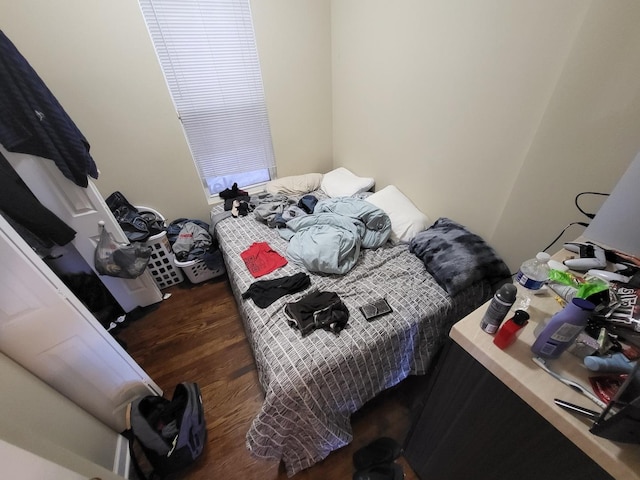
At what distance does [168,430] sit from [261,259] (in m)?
0.91

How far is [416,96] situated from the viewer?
1520mm

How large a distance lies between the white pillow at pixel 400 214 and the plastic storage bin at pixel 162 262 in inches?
62.7

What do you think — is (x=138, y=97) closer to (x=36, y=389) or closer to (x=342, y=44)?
(x=342, y=44)

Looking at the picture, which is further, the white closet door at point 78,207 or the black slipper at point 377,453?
the white closet door at point 78,207

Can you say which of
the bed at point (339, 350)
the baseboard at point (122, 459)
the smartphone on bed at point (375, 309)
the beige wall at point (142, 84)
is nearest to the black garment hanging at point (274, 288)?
the bed at point (339, 350)

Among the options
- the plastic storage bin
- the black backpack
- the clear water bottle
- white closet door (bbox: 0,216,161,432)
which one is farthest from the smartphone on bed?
the plastic storage bin

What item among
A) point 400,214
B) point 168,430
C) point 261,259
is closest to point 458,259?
point 400,214

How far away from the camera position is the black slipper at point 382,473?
1.04 m

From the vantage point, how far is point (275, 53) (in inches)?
76.5

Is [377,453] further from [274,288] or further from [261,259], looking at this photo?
[261,259]

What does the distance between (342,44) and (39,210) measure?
7.38 feet

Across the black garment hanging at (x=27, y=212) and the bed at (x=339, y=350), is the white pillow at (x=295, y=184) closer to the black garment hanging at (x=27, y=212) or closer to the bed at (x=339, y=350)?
the bed at (x=339, y=350)

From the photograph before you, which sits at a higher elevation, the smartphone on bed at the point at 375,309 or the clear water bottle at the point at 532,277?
the clear water bottle at the point at 532,277

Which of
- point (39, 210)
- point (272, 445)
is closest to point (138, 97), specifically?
point (39, 210)
